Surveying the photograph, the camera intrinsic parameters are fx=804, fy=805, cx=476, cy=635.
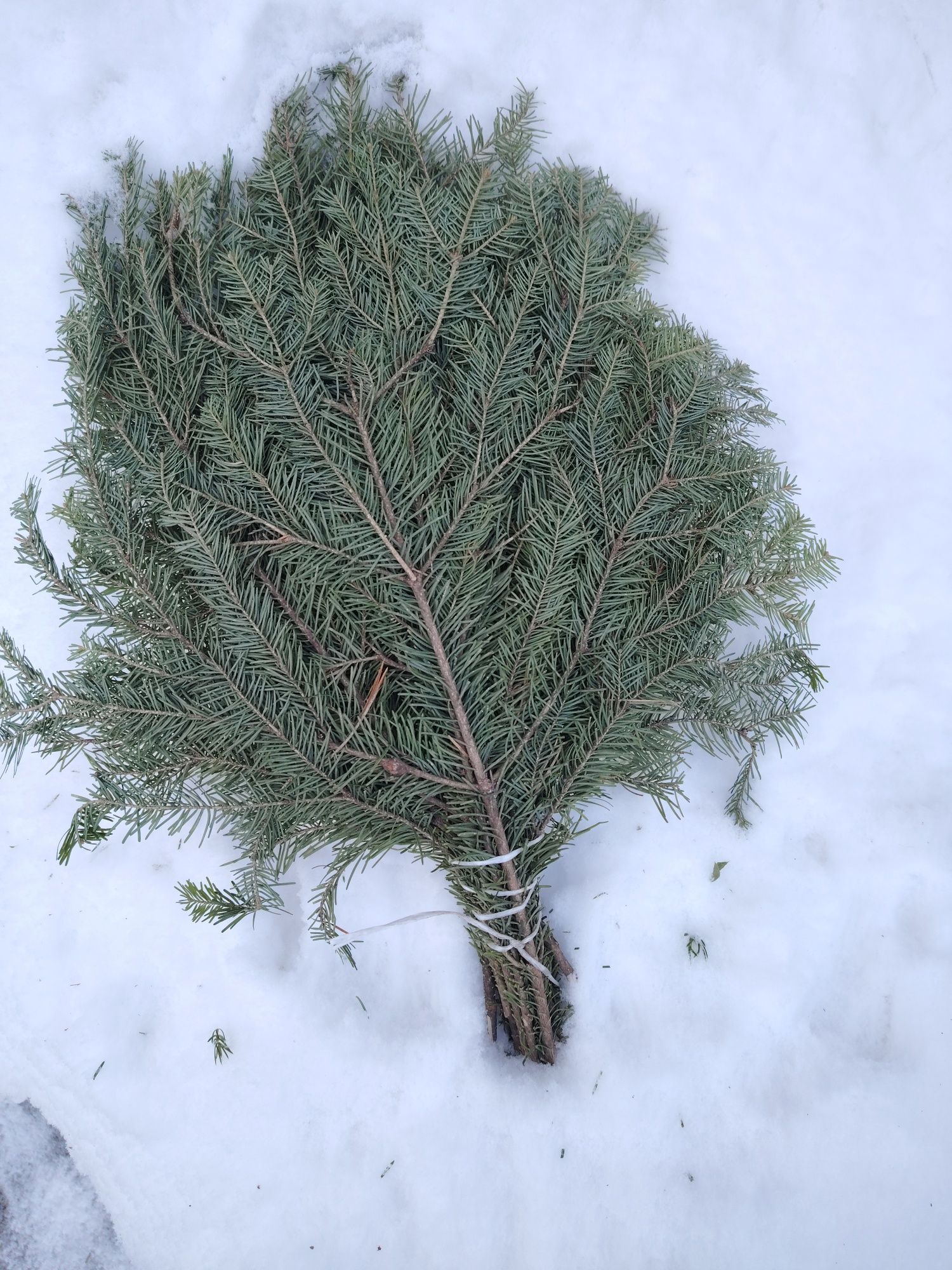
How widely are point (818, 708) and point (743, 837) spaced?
234 mm

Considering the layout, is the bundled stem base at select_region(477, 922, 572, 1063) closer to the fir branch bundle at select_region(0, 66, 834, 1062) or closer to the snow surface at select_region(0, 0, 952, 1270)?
the snow surface at select_region(0, 0, 952, 1270)

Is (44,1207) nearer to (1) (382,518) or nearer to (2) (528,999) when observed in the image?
(2) (528,999)

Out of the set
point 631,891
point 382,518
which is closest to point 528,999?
point 631,891

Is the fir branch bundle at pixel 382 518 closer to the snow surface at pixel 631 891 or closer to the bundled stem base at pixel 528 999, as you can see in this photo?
the bundled stem base at pixel 528 999

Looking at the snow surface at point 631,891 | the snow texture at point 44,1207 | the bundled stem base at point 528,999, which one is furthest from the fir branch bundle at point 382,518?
the snow texture at point 44,1207

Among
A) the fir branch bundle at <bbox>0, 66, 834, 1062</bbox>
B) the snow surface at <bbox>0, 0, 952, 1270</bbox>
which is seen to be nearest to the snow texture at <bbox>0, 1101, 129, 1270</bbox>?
the snow surface at <bbox>0, 0, 952, 1270</bbox>

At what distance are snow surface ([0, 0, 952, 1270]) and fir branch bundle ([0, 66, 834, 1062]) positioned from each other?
0.27m

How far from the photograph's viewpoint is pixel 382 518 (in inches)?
34.8

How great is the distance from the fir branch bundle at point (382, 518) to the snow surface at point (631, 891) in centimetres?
27

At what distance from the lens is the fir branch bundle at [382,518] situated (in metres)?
0.89

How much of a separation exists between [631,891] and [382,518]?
2.34 ft

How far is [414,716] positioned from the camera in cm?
94

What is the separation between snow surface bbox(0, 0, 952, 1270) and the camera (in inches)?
45.4

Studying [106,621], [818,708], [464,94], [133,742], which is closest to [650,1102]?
[818,708]
